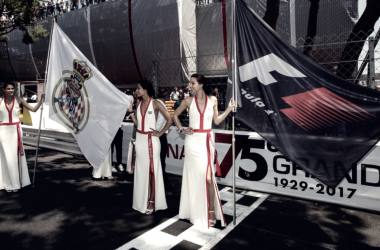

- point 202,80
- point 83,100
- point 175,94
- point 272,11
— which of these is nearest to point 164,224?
point 202,80

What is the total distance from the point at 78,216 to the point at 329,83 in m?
3.61

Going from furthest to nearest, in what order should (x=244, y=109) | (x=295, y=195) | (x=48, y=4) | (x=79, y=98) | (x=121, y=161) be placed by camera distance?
(x=48, y=4) → (x=121, y=161) → (x=79, y=98) → (x=295, y=195) → (x=244, y=109)

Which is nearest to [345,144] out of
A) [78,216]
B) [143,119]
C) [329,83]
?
[329,83]

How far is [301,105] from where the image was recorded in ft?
10.9

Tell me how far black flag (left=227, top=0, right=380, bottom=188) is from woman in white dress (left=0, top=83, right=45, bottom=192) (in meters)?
3.96

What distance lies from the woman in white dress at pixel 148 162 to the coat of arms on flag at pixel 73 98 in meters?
1.17

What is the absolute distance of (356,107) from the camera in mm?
3080

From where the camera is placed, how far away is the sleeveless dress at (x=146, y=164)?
172 inches

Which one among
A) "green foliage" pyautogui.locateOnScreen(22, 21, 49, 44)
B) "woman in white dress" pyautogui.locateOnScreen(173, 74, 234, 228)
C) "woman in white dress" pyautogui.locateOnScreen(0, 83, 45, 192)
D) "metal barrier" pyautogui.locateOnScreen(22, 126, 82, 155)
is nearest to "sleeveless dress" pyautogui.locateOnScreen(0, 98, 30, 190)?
"woman in white dress" pyautogui.locateOnScreen(0, 83, 45, 192)

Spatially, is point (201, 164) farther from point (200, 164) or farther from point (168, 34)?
point (168, 34)

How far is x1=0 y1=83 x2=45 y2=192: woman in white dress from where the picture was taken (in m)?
5.33

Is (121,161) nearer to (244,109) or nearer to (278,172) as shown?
(278,172)

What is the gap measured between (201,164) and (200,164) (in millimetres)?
13

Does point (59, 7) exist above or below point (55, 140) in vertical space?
above
